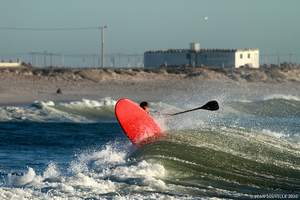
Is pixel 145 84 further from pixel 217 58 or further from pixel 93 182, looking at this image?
pixel 93 182

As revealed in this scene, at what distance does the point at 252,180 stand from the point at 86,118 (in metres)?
11.8

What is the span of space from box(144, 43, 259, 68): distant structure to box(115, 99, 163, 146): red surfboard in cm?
3263

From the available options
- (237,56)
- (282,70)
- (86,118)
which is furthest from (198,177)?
(237,56)

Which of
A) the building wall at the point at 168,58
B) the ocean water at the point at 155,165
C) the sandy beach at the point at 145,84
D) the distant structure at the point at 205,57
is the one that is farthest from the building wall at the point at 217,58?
the ocean water at the point at 155,165

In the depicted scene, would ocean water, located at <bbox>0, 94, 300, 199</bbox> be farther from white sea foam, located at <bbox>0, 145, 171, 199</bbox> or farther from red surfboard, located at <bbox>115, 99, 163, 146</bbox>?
red surfboard, located at <bbox>115, 99, 163, 146</bbox>

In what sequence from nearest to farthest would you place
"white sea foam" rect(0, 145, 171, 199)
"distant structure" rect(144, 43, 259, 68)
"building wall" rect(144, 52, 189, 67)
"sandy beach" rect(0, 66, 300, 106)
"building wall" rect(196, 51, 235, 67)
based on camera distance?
1. "white sea foam" rect(0, 145, 171, 199)
2. "sandy beach" rect(0, 66, 300, 106)
3. "building wall" rect(196, 51, 235, 67)
4. "distant structure" rect(144, 43, 259, 68)
5. "building wall" rect(144, 52, 189, 67)

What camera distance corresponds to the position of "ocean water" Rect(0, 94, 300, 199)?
5.49 meters

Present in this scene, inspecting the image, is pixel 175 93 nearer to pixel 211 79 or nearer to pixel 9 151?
pixel 211 79

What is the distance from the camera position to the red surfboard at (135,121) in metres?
7.77

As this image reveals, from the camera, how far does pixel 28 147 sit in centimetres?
1064

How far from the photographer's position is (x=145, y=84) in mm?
27234

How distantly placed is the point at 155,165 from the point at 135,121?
5.61ft

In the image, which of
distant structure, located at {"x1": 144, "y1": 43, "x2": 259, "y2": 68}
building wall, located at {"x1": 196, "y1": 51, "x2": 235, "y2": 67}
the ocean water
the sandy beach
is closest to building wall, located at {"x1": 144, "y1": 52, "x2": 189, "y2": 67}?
distant structure, located at {"x1": 144, "y1": 43, "x2": 259, "y2": 68}

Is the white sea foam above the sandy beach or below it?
below
